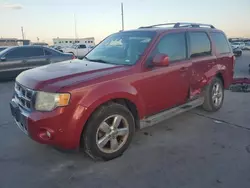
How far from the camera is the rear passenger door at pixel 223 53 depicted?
542cm

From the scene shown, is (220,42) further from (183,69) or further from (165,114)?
(165,114)

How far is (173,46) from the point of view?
4.33 metres

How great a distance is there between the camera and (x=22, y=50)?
1052 centimetres

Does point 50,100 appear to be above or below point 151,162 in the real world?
above

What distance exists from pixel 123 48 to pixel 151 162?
1.97 m

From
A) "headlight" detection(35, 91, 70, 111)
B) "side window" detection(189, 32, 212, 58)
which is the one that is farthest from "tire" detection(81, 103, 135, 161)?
Answer: "side window" detection(189, 32, 212, 58)

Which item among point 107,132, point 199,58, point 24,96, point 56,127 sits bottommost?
point 107,132

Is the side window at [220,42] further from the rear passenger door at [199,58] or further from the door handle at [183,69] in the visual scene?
the door handle at [183,69]

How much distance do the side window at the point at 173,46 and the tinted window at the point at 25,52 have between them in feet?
26.4

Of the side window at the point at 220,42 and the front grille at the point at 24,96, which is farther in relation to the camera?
the side window at the point at 220,42

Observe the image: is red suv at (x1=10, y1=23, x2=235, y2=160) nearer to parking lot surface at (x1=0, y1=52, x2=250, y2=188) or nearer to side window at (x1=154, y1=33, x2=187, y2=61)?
side window at (x1=154, y1=33, x2=187, y2=61)

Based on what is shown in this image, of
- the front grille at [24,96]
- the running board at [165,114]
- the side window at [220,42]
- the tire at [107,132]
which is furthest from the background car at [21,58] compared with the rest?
the tire at [107,132]

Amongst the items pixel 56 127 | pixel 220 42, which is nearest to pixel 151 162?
pixel 56 127

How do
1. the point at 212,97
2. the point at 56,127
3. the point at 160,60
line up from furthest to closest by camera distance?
the point at 212,97, the point at 160,60, the point at 56,127
